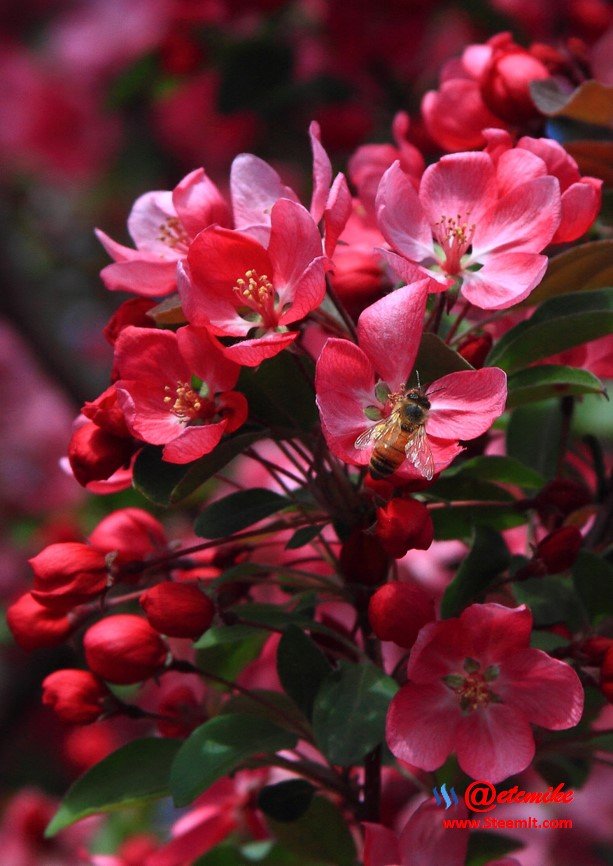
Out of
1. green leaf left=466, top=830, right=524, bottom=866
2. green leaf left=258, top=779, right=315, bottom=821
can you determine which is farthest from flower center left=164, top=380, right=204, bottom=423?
green leaf left=466, top=830, right=524, bottom=866

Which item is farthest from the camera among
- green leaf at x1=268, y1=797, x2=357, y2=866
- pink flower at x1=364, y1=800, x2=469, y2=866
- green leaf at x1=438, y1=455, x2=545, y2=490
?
green leaf at x1=268, y1=797, x2=357, y2=866

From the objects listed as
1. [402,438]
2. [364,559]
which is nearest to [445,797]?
[364,559]

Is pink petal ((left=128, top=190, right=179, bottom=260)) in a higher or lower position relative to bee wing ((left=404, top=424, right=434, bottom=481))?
higher


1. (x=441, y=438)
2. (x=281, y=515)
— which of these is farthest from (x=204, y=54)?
(x=441, y=438)

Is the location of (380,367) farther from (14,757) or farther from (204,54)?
(14,757)

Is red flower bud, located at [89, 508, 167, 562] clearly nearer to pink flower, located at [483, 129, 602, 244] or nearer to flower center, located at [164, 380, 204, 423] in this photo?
flower center, located at [164, 380, 204, 423]

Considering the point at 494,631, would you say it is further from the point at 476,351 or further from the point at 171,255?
the point at 171,255

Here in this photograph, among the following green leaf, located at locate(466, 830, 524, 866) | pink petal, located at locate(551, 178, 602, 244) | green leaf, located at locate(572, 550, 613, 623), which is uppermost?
pink petal, located at locate(551, 178, 602, 244)
